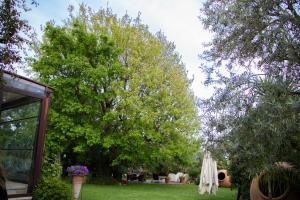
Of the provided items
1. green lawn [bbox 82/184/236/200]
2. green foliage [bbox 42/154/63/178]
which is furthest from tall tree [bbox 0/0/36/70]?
green lawn [bbox 82/184/236/200]

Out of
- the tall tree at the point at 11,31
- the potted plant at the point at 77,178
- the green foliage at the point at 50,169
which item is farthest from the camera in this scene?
the potted plant at the point at 77,178

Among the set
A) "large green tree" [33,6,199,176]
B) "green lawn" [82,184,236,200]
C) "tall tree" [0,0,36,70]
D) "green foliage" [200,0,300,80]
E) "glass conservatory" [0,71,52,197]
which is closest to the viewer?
"tall tree" [0,0,36,70]

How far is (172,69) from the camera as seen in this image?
20.4 meters

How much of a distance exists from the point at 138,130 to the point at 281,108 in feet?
41.9

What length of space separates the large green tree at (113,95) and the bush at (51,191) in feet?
27.5

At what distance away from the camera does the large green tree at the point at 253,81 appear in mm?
4629

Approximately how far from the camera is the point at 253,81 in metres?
5.18

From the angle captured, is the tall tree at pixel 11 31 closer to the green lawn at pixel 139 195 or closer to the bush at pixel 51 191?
the bush at pixel 51 191

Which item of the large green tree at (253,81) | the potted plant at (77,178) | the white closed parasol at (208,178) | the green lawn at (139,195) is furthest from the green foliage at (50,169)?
the white closed parasol at (208,178)

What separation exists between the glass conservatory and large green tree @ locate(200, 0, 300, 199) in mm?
3885

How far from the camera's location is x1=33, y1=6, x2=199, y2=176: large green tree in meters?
17.0

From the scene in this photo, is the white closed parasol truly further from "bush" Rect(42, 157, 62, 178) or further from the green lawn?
"bush" Rect(42, 157, 62, 178)

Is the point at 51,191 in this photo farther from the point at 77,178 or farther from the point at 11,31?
the point at 11,31

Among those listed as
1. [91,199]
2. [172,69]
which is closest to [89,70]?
[172,69]
